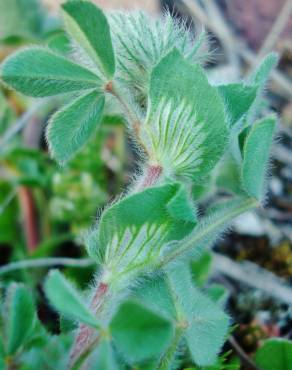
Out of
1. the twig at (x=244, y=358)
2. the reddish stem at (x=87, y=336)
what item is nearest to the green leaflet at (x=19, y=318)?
the reddish stem at (x=87, y=336)

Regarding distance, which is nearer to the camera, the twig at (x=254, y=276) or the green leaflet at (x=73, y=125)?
the green leaflet at (x=73, y=125)

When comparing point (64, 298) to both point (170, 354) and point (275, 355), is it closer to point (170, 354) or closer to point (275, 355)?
point (170, 354)

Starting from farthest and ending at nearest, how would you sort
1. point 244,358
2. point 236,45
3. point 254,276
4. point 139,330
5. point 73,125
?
point 236,45, point 254,276, point 244,358, point 73,125, point 139,330

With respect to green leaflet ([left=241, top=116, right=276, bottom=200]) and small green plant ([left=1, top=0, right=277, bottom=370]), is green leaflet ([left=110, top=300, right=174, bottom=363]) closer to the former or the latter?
small green plant ([left=1, top=0, right=277, bottom=370])

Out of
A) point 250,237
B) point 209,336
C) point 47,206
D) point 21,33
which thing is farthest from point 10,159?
point 209,336

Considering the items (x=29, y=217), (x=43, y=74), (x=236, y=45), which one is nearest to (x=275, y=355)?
(x=43, y=74)

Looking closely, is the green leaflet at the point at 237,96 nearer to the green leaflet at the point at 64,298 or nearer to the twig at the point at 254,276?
the green leaflet at the point at 64,298
